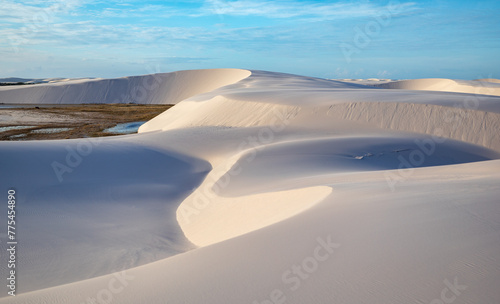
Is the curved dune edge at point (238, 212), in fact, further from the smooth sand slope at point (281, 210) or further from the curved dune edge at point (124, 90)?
the curved dune edge at point (124, 90)

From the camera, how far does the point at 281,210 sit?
5684 millimetres

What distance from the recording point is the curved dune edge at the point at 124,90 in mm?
54469

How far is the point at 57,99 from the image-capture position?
55.0 metres

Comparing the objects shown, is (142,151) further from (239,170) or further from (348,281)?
(348,281)

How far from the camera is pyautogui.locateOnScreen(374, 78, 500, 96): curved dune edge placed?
41188 mm

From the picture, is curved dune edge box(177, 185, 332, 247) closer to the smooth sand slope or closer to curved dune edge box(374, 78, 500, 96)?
the smooth sand slope

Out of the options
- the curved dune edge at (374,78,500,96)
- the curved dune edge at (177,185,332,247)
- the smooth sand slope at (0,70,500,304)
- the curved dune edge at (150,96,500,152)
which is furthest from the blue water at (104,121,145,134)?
the curved dune edge at (374,78,500,96)

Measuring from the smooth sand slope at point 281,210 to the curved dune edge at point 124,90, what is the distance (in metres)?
40.0

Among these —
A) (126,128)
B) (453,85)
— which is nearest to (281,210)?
(126,128)

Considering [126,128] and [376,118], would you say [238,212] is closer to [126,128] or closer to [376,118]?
[376,118]

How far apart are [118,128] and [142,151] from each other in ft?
41.4

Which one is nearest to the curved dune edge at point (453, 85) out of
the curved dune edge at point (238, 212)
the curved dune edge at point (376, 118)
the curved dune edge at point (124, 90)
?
the curved dune edge at point (376, 118)

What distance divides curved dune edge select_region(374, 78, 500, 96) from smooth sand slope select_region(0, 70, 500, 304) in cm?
2780

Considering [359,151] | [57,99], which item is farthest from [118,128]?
[57,99]
